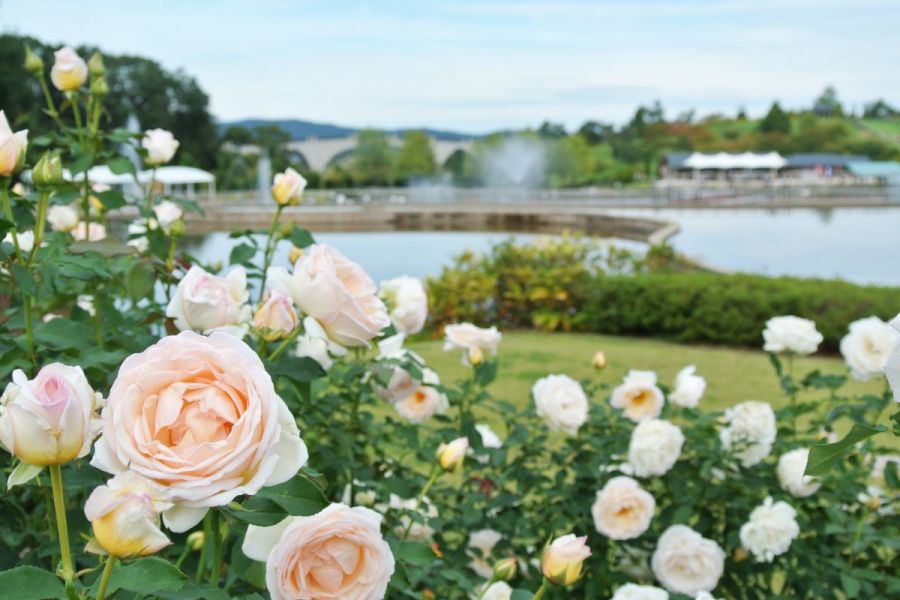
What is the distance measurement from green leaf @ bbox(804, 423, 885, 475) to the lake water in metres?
7.56

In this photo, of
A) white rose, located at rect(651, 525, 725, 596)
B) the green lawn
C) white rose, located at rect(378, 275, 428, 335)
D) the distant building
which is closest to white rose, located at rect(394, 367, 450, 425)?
white rose, located at rect(378, 275, 428, 335)

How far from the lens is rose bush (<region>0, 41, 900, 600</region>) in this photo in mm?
562

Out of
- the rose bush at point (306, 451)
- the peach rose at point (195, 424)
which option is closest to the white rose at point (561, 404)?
the rose bush at point (306, 451)

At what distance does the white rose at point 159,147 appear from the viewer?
179cm

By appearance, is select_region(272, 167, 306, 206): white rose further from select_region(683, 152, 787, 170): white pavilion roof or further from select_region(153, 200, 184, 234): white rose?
select_region(683, 152, 787, 170): white pavilion roof

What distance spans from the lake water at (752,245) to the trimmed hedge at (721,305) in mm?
2156

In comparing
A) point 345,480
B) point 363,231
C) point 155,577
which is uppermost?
point 155,577

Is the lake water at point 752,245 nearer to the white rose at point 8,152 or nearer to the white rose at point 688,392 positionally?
the white rose at point 688,392

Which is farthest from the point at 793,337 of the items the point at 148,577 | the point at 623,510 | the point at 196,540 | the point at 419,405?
the point at 148,577

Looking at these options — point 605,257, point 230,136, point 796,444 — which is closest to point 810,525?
point 796,444

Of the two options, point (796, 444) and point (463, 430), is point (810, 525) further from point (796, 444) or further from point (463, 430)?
point (463, 430)

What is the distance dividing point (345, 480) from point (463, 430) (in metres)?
0.27

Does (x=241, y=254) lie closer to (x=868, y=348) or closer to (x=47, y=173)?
(x=47, y=173)

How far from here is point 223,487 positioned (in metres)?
0.54
